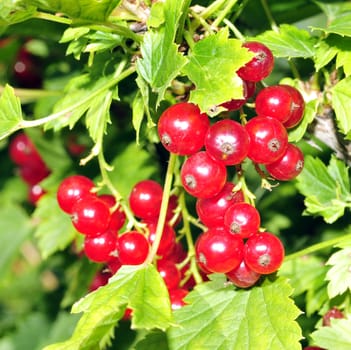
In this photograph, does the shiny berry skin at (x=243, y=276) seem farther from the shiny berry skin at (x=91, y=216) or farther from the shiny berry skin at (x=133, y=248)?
the shiny berry skin at (x=91, y=216)

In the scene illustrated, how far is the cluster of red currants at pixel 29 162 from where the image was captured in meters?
2.51

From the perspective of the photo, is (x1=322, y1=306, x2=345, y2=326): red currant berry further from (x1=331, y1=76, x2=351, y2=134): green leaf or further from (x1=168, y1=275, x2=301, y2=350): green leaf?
(x1=331, y1=76, x2=351, y2=134): green leaf

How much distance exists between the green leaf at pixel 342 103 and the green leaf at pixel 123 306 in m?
0.51

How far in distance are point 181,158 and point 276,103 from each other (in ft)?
1.08

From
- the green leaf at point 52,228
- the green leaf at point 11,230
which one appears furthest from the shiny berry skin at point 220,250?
the green leaf at point 11,230

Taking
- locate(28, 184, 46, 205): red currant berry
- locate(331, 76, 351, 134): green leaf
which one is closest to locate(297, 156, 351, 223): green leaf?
locate(331, 76, 351, 134): green leaf

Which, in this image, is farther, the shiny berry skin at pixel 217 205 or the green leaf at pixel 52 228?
the green leaf at pixel 52 228

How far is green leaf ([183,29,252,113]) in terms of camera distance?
4.33 ft

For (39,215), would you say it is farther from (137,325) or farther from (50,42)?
(137,325)

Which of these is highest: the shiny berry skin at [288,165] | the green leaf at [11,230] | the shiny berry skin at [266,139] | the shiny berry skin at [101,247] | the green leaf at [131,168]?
the shiny berry skin at [266,139]

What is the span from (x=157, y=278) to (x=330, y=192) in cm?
52

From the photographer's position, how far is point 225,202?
146 centimetres

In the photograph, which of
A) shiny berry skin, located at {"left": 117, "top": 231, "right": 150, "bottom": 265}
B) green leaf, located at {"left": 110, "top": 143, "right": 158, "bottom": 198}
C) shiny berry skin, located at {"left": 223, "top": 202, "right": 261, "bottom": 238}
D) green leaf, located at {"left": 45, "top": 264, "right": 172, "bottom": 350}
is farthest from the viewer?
green leaf, located at {"left": 110, "top": 143, "right": 158, "bottom": 198}

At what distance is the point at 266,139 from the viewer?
54.4 inches
